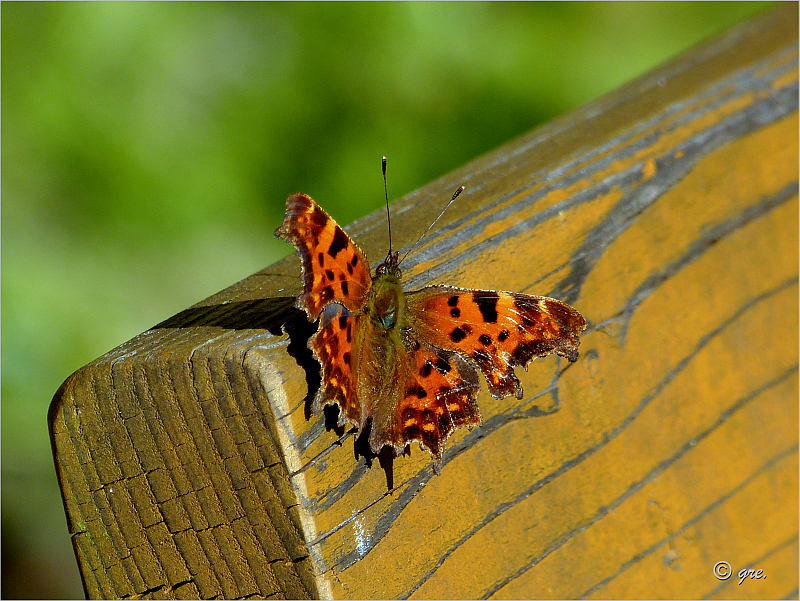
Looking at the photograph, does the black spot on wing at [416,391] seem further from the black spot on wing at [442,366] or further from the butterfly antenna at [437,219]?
the butterfly antenna at [437,219]

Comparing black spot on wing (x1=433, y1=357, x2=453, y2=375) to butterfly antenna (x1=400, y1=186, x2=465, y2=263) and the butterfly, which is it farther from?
butterfly antenna (x1=400, y1=186, x2=465, y2=263)

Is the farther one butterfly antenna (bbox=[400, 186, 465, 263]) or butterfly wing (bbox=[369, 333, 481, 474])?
butterfly antenna (bbox=[400, 186, 465, 263])

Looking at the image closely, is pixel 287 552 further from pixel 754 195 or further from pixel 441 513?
pixel 754 195

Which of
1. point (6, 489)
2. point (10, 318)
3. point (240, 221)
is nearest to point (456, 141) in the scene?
point (240, 221)

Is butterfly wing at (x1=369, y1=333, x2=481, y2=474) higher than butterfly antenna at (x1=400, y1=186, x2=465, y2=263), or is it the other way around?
butterfly antenna at (x1=400, y1=186, x2=465, y2=263)

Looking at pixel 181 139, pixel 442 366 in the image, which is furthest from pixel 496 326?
pixel 181 139

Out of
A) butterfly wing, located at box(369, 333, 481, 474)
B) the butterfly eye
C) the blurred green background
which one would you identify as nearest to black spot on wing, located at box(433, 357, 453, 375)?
butterfly wing, located at box(369, 333, 481, 474)
